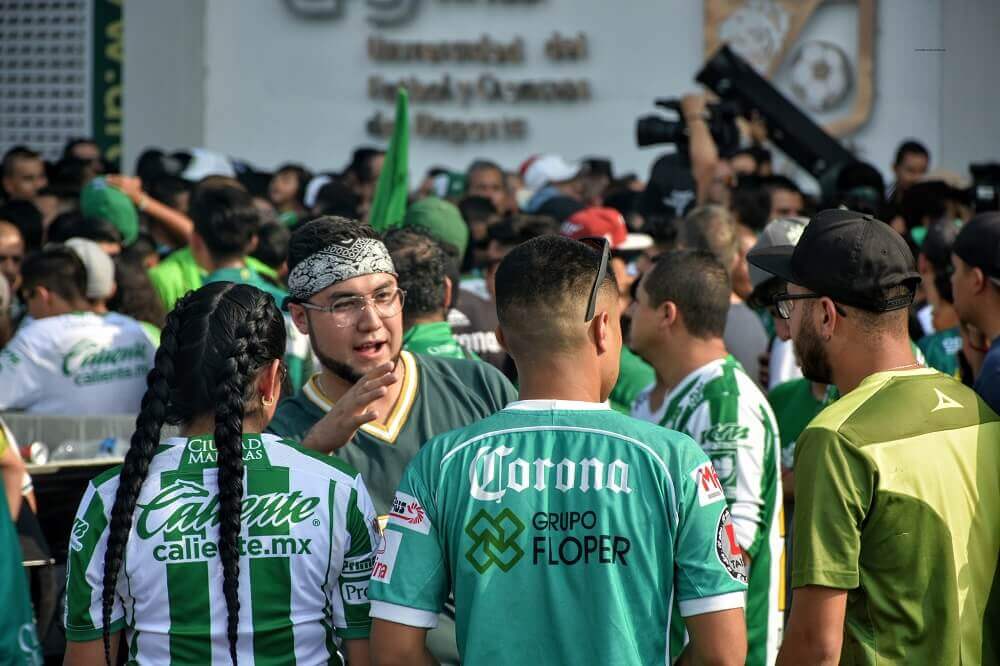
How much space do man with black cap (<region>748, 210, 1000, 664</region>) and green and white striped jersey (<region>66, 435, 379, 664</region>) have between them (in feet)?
2.84

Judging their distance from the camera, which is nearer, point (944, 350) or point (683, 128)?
point (944, 350)

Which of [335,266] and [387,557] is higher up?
[335,266]

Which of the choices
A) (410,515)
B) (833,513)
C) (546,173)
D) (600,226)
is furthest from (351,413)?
(546,173)

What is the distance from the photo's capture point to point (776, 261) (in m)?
2.85

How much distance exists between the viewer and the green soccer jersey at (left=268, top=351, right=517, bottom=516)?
3.22 meters

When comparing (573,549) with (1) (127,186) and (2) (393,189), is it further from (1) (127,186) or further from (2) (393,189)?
(1) (127,186)

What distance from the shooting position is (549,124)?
14.5 m

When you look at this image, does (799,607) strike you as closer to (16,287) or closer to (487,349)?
(487,349)

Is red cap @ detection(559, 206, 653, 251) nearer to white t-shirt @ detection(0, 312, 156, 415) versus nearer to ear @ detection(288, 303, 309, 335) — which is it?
white t-shirt @ detection(0, 312, 156, 415)

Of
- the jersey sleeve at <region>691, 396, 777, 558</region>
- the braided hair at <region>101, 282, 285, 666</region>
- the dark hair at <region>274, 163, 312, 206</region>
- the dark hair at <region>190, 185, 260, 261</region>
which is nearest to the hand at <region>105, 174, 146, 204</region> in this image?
the dark hair at <region>190, 185, 260, 261</region>

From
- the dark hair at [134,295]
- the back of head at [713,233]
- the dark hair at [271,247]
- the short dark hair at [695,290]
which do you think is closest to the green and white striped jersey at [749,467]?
the short dark hair at [695,290]

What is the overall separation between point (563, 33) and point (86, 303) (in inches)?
388

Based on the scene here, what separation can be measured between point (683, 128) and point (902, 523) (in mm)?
5375

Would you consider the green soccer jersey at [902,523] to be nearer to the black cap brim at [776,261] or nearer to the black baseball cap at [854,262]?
the black baseball cap at [854,262]
